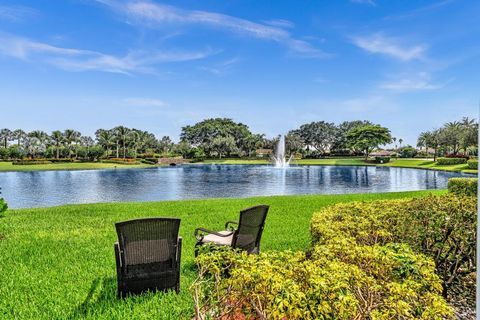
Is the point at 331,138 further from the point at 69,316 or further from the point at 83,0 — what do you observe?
the point at 69,316

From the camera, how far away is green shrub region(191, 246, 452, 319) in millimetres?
1778

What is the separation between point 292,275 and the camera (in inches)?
86.0

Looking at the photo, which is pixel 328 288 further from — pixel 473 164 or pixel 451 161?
pixel 451 161

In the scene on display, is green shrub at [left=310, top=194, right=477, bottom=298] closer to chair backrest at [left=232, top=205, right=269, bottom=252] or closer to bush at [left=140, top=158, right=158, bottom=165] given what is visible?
chair backrest at [left=232, top=205, right=269, bottom=252]

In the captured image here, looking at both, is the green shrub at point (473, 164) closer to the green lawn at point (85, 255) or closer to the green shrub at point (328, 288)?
the green lawn at point (85, 255)

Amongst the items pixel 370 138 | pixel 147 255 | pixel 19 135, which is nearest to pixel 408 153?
pixel 370 138

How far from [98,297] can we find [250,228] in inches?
76.0

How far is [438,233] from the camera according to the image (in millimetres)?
3506

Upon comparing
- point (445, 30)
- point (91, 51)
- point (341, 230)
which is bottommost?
point (341, 230)

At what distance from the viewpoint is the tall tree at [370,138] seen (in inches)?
2516

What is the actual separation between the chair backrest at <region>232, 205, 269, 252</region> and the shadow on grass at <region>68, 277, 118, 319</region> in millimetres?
1501

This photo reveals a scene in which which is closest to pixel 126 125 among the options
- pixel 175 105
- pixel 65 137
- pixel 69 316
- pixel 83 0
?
pixel 65 137

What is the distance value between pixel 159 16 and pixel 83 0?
2961 millimetres

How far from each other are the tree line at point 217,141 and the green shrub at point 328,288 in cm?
5951
